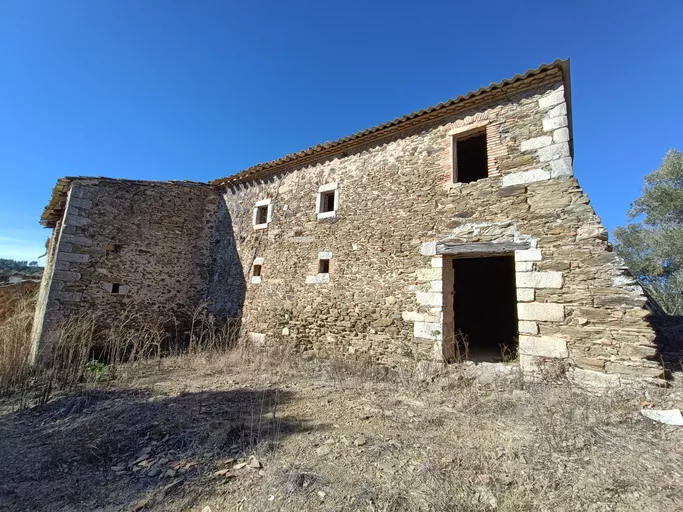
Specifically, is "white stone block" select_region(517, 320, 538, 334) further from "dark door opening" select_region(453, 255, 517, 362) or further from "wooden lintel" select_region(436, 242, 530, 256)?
"dark door opening" select_region(453, 255, 517, 362)

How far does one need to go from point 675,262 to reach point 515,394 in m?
15.5

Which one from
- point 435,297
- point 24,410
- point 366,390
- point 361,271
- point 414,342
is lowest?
point 24,410

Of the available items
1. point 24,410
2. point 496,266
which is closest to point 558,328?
point 496,266

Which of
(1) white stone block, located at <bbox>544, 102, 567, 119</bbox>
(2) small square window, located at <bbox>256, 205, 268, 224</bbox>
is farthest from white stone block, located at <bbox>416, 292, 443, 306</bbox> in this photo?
(2) small square window, located at <bbox>256, 205, 268, 224</bbox>

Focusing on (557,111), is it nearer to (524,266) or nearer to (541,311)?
(524,266)

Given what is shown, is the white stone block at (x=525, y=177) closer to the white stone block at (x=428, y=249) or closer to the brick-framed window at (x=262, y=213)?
the white stone block at (x=428, y=249)

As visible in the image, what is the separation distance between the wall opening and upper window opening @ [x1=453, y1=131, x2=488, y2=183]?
2.30 m

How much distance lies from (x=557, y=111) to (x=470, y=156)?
8.87 feet

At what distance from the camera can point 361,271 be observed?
22.0 ft

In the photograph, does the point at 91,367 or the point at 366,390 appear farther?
the point at 91,367

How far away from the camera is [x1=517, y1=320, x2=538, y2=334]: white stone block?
16.0ft

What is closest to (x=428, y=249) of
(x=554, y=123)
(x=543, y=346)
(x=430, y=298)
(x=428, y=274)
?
(x=428, y=274)

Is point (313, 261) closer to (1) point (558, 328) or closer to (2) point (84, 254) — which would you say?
(1) point (558, 328)

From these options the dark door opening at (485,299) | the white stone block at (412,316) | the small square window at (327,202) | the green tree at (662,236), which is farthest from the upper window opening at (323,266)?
the green tree at (662,236)
